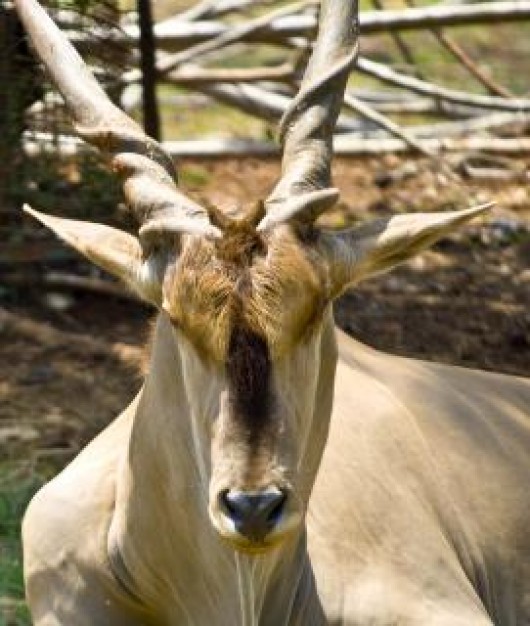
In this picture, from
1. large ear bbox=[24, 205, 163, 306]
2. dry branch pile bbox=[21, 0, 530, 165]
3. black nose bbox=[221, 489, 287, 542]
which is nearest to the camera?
black nose bbox=[221, 489, 287, 542]

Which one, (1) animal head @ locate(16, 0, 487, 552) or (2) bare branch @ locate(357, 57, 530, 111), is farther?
(2) bare branch @ locate(357, 57, 530, 111)

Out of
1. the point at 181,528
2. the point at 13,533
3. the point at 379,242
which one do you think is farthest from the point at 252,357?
the point at 13,533

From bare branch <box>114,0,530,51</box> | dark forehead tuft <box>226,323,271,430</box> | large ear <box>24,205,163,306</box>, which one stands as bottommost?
bare branch <box>114,0,530,51</box>

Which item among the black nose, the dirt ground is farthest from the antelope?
the dirt ground

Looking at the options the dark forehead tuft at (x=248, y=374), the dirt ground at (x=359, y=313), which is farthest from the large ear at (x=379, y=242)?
the dirt ground at (x=359, y=313)

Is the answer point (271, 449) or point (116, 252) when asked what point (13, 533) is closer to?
point (116, 252)

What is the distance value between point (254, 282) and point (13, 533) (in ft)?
7.44

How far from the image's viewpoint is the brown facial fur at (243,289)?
4.05 meters

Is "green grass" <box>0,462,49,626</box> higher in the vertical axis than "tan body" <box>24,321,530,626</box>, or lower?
lower

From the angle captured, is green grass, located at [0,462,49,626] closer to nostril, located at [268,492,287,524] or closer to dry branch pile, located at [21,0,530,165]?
nostril, located at [268,492,287,524]

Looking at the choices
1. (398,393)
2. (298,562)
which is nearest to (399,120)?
(398,393)

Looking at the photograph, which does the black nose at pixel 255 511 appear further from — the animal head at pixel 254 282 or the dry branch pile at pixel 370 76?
the dry branch pile at pixel 370 76

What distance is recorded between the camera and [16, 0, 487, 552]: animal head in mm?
4008

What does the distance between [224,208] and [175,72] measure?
15.6 ft
